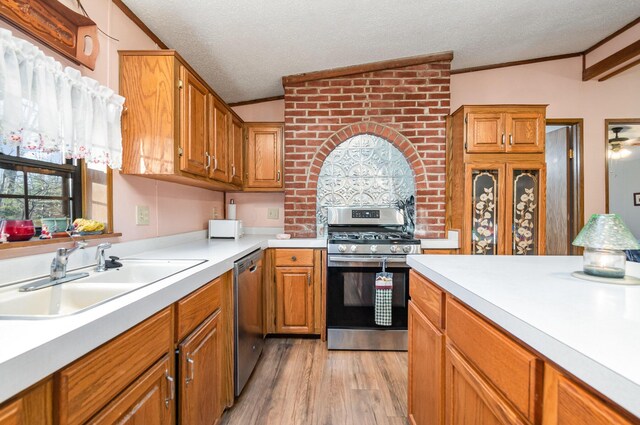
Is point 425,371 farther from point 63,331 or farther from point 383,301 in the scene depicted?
point 63,331

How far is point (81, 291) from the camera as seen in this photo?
110 centimetres

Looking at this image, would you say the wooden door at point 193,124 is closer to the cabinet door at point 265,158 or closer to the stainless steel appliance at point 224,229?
the stainless steel appliance at point 224,229

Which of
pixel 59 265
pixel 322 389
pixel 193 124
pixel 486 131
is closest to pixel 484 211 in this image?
pixel 486 131

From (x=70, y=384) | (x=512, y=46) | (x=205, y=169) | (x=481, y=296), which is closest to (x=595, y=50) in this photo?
(x=512, y=46)

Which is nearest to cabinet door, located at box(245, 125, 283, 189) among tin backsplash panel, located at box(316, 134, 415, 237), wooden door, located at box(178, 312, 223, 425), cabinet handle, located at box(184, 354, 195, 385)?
tin backsplash panel, located at box(316, 134, 415, 237)

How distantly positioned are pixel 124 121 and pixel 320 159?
1.64 metres

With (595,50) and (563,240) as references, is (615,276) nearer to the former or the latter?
(563,240)

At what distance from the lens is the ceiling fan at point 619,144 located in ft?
11.2

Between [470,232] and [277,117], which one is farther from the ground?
[277,117]

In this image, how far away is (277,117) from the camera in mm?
3312

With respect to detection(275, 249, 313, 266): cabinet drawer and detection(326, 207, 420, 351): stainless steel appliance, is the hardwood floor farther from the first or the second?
detection(275, 249, 313, 266): cabinet drawer

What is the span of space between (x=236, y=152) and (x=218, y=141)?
0.50 meters

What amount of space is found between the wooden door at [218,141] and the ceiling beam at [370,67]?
0.86 metres

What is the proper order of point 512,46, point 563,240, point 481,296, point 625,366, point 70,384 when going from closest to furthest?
point 625,366 < point 70,384 < point 481,296 < point 512,46 < point 563,240
